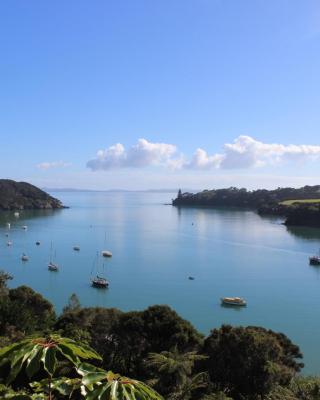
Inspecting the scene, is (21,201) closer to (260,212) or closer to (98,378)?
(260,212)

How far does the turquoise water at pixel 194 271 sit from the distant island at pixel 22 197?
5236 cm

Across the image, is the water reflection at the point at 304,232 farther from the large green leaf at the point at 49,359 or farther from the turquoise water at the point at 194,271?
the large green leaf at the point at 49,359

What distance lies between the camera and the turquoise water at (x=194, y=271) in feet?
115

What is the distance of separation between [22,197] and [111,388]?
506ft

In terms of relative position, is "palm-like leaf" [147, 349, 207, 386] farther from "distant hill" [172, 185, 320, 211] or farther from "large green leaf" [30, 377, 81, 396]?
"distant hill" [172, 185, 320, 211]

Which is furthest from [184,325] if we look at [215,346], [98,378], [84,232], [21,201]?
[21,201]

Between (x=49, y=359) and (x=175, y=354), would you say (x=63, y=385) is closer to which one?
(x=49, y=359)

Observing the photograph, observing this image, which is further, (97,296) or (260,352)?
(97,296)

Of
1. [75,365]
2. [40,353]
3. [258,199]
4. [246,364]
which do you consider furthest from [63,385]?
[258,199]

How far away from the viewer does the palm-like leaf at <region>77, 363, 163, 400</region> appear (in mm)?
2326

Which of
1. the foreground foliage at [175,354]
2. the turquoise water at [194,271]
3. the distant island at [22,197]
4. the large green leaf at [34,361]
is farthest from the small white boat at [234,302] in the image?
the distant island at [22,197]

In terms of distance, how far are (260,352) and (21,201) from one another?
460 feet

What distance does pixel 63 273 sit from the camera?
162 feet

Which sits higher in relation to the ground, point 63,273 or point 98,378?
point 98,378
